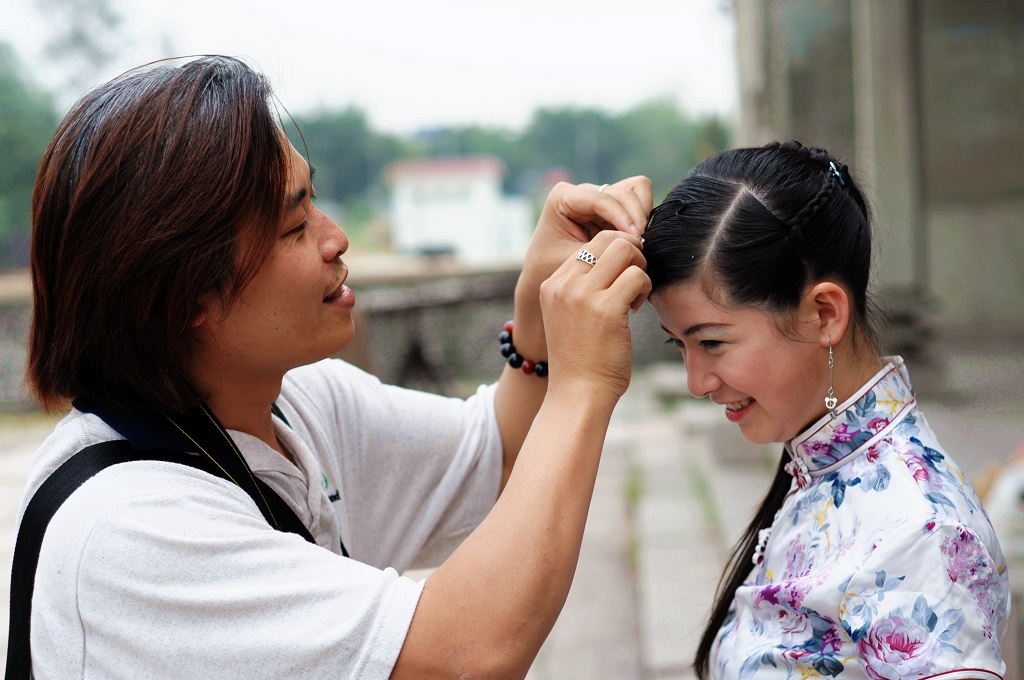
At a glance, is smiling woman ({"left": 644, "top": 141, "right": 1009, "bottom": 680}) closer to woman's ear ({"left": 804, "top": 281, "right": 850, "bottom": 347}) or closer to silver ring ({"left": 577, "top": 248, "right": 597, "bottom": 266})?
woman's ear ({"left": 804, "top": 281, "right": 850, "bottom": 347})

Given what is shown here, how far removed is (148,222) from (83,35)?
1329cm

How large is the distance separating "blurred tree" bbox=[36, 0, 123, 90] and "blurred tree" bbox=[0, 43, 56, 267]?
68cm

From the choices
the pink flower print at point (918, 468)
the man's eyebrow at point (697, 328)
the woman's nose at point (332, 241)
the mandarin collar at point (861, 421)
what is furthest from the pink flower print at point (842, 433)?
the woman's nose at point (332, 241)

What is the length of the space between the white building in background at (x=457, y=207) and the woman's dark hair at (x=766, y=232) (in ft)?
74.1

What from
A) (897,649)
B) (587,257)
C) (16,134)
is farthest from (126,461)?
(16,134)

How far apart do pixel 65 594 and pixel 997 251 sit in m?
8.44

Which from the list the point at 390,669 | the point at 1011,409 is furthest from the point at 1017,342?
the point at 390,669

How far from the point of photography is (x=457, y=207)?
2970 cm

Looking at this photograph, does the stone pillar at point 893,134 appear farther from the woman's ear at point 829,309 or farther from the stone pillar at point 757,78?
the woman's ear at point 829,309

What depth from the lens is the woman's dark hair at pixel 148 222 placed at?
1.25m

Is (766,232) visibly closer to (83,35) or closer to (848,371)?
(848,371)

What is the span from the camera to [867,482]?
4.69 feet

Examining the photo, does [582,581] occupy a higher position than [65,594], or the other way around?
[65,594]

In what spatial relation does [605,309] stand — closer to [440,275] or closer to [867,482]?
[867,482]
